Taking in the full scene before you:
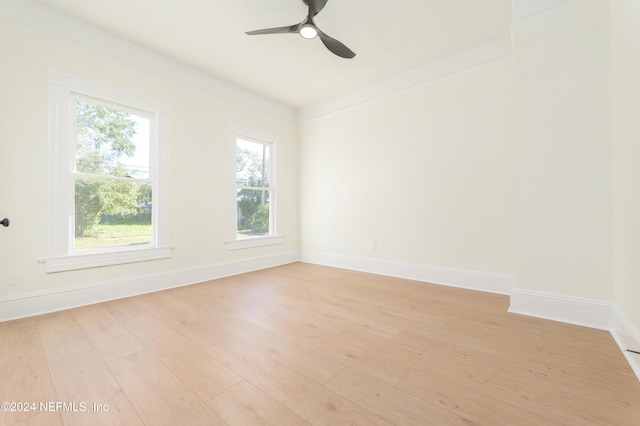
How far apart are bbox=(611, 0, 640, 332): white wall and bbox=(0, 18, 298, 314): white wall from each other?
3923 millimetres

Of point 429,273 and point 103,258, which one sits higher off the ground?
point 103,258

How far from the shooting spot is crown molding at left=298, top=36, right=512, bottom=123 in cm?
287

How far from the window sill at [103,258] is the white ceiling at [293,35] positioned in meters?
2.35

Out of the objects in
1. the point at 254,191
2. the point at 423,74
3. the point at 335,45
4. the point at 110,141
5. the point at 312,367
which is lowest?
the point at 312,367

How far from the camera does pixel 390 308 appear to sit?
242 centimetres

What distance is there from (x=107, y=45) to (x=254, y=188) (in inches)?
91.9

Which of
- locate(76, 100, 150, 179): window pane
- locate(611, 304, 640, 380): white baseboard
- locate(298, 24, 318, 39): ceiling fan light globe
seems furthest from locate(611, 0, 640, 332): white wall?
locate(76, 100, 150, 179): window pane

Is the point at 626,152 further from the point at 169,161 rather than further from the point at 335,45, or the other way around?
the point at 169,161

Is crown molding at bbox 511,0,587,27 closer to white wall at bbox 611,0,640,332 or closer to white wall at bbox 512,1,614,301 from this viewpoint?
white wall at bbox 512,1,614,301

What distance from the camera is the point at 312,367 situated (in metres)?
1.49

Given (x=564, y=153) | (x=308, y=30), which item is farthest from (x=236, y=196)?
(x=564, y=153)

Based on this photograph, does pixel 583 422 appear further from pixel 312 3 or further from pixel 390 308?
pixel 312 3

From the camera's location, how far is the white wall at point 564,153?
6.48ft

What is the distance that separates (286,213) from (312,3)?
3.15 metres
